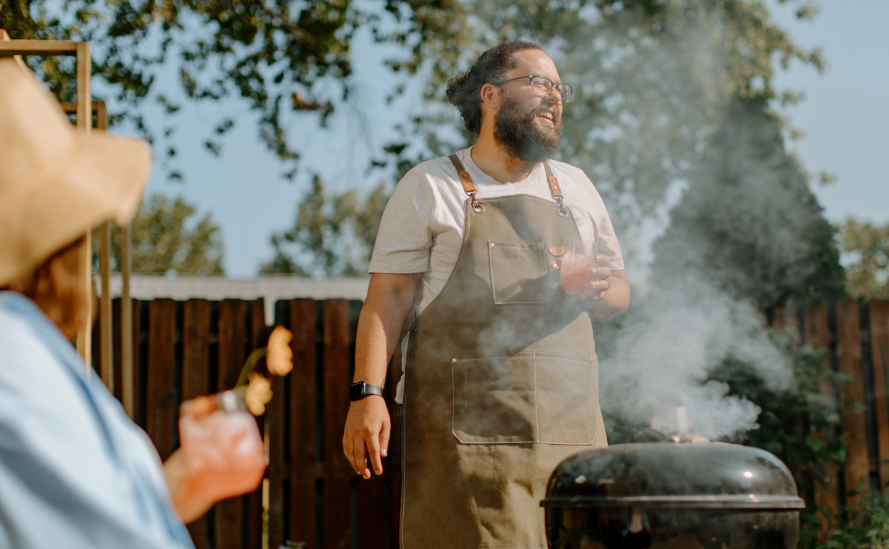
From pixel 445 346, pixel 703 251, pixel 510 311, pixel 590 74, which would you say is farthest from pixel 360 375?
pixel 590 74

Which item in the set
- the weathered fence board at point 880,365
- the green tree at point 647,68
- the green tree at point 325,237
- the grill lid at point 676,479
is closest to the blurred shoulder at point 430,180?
the grill lid at point 676,479

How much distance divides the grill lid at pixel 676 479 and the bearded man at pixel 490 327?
1.07 ft

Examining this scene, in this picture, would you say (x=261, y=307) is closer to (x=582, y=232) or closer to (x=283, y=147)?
(x=283, y=147)

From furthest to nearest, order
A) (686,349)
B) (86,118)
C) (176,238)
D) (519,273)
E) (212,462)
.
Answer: (176,238) < (686,349) < (519,273) < (86,118) < (212,462)

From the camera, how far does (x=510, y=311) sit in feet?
6.84

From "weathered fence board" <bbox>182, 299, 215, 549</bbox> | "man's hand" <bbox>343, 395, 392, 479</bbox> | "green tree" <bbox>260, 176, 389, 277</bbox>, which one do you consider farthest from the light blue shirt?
"green tree" <bbox>260, 176, 389, 277</bbox>

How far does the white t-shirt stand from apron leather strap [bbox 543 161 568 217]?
0.02 meters

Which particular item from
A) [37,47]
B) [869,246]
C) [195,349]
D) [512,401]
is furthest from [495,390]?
[869,246]

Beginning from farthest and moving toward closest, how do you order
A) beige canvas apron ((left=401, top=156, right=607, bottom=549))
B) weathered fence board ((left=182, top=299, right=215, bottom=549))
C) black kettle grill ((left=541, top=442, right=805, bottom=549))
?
weathered fence board ((left=182, top=299, right=215, bottom=549)), beige canvas apron ((left=401, top=156, right=607, bottom=549)), black kettle grill ((left=541, top=442, right=805, bottom=549))

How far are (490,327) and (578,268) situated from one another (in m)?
0.33

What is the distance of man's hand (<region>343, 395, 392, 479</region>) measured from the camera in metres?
2.03

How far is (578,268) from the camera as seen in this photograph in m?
1.92

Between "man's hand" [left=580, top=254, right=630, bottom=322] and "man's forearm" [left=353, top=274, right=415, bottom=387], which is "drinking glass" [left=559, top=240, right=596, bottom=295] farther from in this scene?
"man's forearm" [left=353, top=274, right=415, bottom=387]

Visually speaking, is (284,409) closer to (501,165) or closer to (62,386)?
(501,165)
